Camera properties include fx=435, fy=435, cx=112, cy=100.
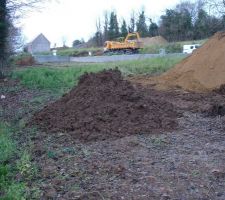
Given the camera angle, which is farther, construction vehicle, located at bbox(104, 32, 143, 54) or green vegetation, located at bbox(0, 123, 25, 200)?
construction vehicle, located at bbox(104, 32, 143, 54)

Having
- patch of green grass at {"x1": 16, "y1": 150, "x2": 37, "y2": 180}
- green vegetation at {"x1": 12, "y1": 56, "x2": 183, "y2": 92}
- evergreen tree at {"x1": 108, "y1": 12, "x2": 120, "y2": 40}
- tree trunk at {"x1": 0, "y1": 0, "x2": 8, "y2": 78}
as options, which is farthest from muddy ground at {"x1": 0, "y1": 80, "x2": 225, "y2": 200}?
evergreen tree at {"x1": 108, "y1": 12, "x2": 120, "y2": 40}

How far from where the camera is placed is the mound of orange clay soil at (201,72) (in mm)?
16547

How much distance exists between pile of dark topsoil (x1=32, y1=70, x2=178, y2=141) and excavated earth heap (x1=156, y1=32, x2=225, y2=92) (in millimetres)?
6389

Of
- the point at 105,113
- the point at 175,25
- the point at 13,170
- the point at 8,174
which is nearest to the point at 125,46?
the point at 175,25

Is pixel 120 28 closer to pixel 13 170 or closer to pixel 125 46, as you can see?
pixel 125 46

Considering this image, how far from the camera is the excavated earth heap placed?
16547 mm

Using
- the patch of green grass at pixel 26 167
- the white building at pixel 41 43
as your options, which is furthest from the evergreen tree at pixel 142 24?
the patch of green grass at pixel 26 167

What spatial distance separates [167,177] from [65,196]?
1.40 meters

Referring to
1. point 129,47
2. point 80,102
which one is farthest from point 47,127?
point 129,47

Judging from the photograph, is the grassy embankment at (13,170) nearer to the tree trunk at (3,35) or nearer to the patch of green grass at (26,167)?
the patch of green grass at (26,167)

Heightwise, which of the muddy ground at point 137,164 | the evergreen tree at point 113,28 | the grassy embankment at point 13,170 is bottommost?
the muddy ground at point 137,164

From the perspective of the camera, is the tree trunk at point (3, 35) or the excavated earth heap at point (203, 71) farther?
the tree trunk at point (3, 35)

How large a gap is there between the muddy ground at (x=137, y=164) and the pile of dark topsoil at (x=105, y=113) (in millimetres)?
273

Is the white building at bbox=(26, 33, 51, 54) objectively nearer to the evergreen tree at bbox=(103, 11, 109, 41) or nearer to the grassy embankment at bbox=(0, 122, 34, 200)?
the evergreen tree at bbox=(103, 11, 109, 41)
